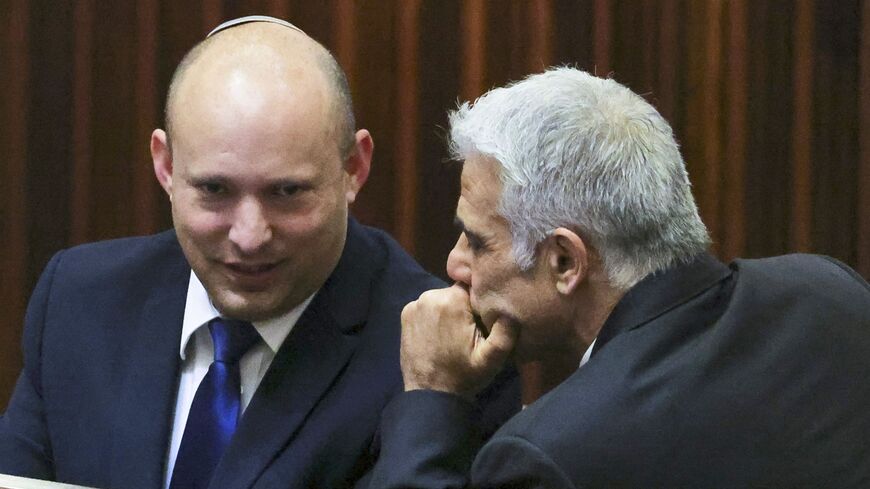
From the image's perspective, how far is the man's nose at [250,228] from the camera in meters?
1.83

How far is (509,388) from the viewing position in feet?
6.48

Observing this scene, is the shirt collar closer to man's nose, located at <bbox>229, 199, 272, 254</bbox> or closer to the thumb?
man's nose, located at <bbox>229, 199, 272, 254</bbox>

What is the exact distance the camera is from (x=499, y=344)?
1826mm

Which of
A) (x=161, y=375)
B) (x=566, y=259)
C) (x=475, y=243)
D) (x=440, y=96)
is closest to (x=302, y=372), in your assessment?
(x=161, y=375)

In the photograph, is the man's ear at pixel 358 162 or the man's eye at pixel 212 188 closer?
the man's eye at pixel 212 188

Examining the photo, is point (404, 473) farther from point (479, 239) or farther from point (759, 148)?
point (759, 148)

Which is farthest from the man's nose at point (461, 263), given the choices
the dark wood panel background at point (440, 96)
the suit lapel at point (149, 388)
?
the dark wood panel background at point (440, 96)

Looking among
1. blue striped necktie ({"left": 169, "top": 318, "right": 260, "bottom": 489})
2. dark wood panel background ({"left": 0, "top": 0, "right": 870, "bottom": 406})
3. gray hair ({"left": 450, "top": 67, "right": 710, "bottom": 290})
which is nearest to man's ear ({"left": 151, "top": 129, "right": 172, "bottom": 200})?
blue striped necktie ({"left": 169, "top": 318, "right": 260, "bottom": 489})

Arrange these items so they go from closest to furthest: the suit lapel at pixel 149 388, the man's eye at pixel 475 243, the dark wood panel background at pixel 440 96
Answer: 1. the man's eye at pixel 475 243
2. the suit lapel at pixel 149 388
3. the dark wood panel background at pixel 440 96

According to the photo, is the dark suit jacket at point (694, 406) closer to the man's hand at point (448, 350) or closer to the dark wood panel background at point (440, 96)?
the man's hand at point (448, 350)

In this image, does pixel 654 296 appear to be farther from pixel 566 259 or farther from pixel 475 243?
pixel 475 243

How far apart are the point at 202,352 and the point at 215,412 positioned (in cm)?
14

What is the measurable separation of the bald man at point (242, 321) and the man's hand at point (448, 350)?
9 cm

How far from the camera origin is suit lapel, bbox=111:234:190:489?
Result: 1913 millimetres
